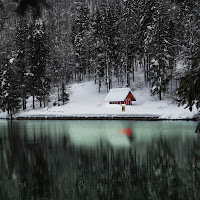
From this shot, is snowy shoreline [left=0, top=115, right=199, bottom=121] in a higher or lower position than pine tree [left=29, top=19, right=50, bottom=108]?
lower

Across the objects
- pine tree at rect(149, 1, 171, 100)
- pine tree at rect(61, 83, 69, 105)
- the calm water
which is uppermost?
pine tree at rect(149, 1, 171, 100)

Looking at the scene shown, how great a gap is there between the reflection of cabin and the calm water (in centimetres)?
2812

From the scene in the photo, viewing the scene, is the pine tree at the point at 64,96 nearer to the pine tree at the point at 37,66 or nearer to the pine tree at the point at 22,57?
the pine tree at the point at 37,66

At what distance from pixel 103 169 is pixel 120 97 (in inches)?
1491

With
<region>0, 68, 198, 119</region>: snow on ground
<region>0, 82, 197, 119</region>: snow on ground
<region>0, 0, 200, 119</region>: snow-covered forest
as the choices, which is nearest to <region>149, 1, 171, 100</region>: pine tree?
<region>0, 0, 200, 119</region>: snow-covered forest

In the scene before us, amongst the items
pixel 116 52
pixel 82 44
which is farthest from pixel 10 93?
pixel 82 44

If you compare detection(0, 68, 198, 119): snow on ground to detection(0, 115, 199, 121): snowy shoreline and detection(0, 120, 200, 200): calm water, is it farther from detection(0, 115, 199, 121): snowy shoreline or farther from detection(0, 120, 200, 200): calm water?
detection(0, 120, 200, 200): calm water

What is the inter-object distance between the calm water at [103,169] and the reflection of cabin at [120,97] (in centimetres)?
2812

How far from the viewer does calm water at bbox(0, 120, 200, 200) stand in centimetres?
1172

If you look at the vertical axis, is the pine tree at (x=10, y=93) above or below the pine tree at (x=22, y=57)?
below

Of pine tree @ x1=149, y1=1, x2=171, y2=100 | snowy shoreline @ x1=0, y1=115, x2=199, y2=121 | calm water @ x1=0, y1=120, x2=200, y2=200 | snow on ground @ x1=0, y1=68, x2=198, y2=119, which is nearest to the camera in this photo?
calm water @ x1=0, y1=120, x2=200, y2=200

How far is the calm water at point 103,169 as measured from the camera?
11719 mm

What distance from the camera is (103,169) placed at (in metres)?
15.3

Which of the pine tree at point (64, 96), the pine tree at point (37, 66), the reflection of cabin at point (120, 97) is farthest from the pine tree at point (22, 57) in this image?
the reflection of cabin at point (120, 97)
